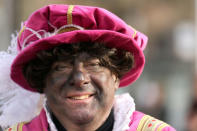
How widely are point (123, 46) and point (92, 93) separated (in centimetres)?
39

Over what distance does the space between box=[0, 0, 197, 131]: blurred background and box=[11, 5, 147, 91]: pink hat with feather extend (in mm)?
3963

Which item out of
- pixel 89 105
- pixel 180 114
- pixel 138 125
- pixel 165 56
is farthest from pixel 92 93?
pixel 165 56

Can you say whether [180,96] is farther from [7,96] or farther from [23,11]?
[7,96]

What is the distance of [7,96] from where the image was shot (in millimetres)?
→ 3498

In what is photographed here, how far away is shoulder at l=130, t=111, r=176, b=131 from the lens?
3.05 meters

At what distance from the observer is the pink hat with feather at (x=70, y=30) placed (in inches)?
114

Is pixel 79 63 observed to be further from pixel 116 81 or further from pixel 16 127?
pixel 16 127

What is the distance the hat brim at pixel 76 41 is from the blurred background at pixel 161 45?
3.88 m

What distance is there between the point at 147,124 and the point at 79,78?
1.83 feet

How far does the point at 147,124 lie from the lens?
122 inches

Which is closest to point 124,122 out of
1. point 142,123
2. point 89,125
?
point 142,123

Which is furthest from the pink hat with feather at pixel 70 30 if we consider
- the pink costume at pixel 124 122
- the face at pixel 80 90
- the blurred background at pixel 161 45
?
the blurred background at pixel 161 45

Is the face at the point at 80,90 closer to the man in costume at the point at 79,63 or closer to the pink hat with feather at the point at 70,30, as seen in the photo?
the man in costume at the point at 79,63

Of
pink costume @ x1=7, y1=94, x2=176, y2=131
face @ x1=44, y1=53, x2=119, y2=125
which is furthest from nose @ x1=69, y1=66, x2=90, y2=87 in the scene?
pink costume @ x1=7, y1=94, x2=176, y2=131
